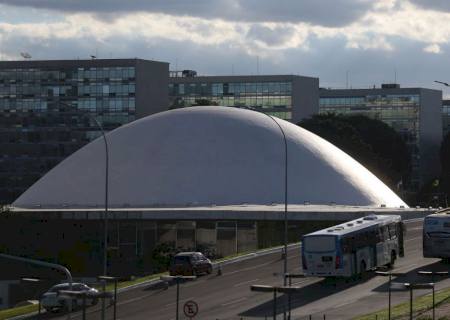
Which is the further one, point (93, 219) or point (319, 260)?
point (93, 219)

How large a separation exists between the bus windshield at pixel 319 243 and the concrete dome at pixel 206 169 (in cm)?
5035

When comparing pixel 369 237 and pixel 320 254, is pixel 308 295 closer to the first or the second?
pixel 320 254

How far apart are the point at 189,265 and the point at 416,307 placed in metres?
25.2

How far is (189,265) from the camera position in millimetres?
86312

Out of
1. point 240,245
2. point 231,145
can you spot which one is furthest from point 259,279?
point 231,145

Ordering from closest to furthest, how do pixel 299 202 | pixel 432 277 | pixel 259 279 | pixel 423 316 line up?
pixel 423 316 < pixel 432 277 < pixel 259 279 < pixel 299 202

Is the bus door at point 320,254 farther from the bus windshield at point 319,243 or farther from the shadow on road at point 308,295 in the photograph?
the shadow on road at point 308,295

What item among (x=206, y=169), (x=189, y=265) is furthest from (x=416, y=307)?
(x=206, y=169)

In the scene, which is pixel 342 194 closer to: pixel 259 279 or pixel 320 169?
pixel 320 169

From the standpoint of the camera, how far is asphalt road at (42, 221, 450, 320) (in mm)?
67125

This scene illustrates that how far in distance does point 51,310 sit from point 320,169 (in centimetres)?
6846

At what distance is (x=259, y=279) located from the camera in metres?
83.4

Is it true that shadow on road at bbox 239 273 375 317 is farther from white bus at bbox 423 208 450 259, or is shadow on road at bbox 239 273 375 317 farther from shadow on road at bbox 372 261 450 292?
white bus at bbox 423 208 450 259

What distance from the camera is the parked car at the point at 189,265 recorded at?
86188 millimetres
